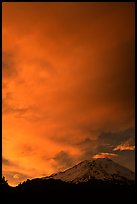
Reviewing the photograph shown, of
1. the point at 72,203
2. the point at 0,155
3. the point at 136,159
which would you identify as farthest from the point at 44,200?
the point at 0,155

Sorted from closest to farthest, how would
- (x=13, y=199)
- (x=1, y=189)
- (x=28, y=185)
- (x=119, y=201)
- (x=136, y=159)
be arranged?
(x=136, y=159) < (x=1, y=189) < (x=13, y=199) < (x=119, y=201) < (x=28, y=185)

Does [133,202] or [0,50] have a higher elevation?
[0,50]

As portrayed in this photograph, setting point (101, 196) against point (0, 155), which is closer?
point (0, 155)

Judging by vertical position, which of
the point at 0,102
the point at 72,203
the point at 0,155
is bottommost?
the point at 72,203

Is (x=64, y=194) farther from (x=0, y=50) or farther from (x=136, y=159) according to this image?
(x=0, y=50)

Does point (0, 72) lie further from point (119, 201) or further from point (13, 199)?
point (119, 201)

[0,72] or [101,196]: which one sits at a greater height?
[0,72]

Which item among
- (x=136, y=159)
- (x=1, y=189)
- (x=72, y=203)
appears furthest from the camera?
(x=72, y=203)

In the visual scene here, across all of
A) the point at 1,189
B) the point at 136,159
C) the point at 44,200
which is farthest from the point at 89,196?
the point at 136,159

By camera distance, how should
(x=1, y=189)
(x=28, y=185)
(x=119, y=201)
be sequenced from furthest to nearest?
(x=28, y=185) < (x=119, y=201) < (x=1, y=189)
